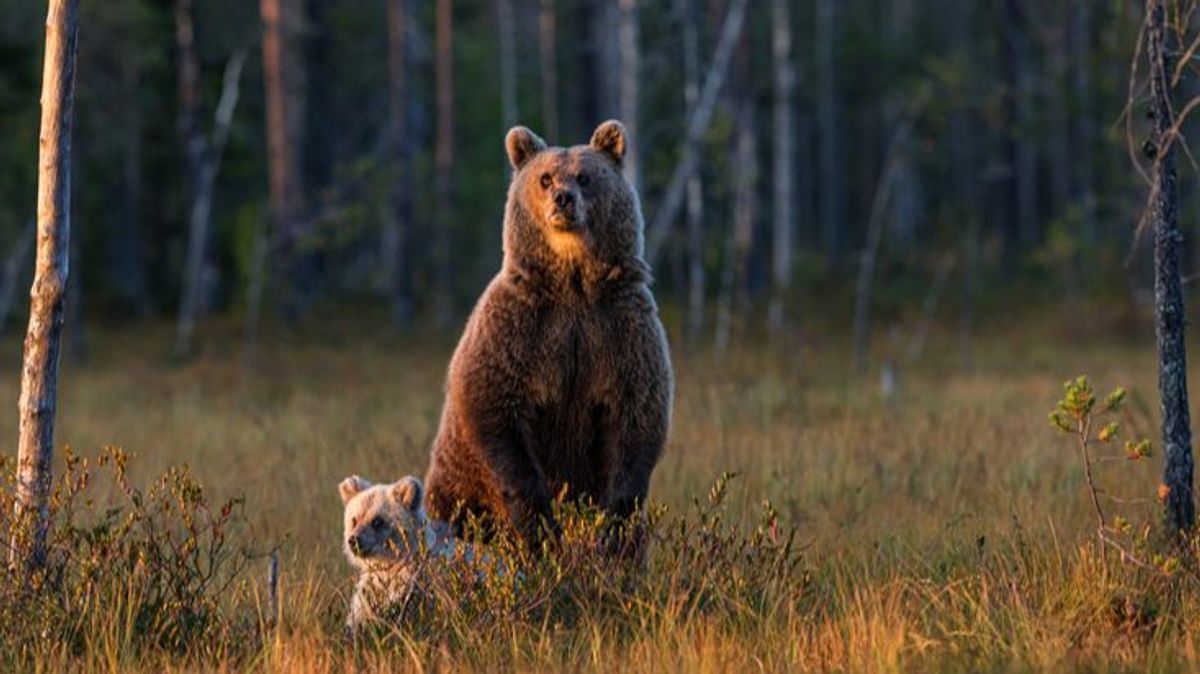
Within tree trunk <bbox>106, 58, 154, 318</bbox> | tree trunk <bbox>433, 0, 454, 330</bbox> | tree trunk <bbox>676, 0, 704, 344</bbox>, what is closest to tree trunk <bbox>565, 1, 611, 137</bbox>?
tree trunk <bbox>433, 0, 454, 330</bbox>

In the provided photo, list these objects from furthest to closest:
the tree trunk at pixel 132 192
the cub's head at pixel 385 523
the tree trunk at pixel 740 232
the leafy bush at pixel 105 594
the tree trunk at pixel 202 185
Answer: the tree trunk at pixel 132 192
the tree trunk at pixel 202 185
the tree trunk at pixel 740 232
the cub's head at pixel 385 523
the leafy bush at pixel 105 594

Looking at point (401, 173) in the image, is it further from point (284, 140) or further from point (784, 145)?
point (784, 145)

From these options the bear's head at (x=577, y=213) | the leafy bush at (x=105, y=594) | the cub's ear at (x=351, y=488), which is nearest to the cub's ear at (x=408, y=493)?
the cub's ear at (x=351, y=488)

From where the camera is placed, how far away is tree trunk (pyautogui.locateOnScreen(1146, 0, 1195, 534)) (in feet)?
26.0

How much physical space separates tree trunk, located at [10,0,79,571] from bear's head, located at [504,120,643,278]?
1971mm

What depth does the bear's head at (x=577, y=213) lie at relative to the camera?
7547 millimetres

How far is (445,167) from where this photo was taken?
3325 cm

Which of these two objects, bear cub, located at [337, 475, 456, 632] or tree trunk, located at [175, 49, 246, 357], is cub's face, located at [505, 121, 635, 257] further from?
tree trunk, located at [175, 49, 246, 357]

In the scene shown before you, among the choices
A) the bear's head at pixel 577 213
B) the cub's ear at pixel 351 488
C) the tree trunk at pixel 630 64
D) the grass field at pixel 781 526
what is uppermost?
the tree trunk at pixel 630 64

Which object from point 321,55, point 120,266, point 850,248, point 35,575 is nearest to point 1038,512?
point 35,575

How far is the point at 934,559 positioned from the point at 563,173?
2569 millimetres

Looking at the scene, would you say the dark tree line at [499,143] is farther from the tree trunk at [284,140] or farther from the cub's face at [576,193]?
the cub's face at [576,193]

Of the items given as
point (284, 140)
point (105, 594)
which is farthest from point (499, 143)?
point (105, 594)

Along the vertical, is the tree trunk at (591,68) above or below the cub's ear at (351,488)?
above
